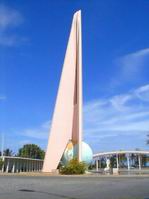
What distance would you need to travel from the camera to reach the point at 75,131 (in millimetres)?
43875

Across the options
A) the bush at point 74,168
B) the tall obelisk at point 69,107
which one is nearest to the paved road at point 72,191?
the bush at point 74,168

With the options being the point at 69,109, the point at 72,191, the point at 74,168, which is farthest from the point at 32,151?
the point at 72,191

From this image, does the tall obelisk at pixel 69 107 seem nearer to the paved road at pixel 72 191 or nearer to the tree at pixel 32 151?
the paved road at pixel 72 191

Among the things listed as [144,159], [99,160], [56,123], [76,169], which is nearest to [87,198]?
[76,169]

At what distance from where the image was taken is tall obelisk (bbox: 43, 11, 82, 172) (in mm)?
41969

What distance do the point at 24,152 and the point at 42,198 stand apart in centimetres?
9319

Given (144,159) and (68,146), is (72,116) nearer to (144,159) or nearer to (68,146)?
(68,146)

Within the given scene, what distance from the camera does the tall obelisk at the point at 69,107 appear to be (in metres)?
42.0

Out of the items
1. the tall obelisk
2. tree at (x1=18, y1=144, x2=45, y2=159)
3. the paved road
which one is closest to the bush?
the tall obelisk

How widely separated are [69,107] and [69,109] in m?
0.27

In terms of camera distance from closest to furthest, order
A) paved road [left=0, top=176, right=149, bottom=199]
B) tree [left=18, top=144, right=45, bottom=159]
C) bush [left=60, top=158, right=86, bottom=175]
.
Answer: paved road [left=0, top=176, right=149, bottom=199] → bush [left=60, top=158, right=86, bottom=175] → tree [left=18, top=144, right=45, bottom=159]

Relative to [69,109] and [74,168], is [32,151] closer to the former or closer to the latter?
[69,109]

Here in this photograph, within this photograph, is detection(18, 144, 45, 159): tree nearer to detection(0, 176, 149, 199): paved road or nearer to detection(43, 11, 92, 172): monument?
detection(43, 11, 92, 172): monument

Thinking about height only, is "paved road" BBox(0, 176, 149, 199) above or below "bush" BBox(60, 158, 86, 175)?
below
